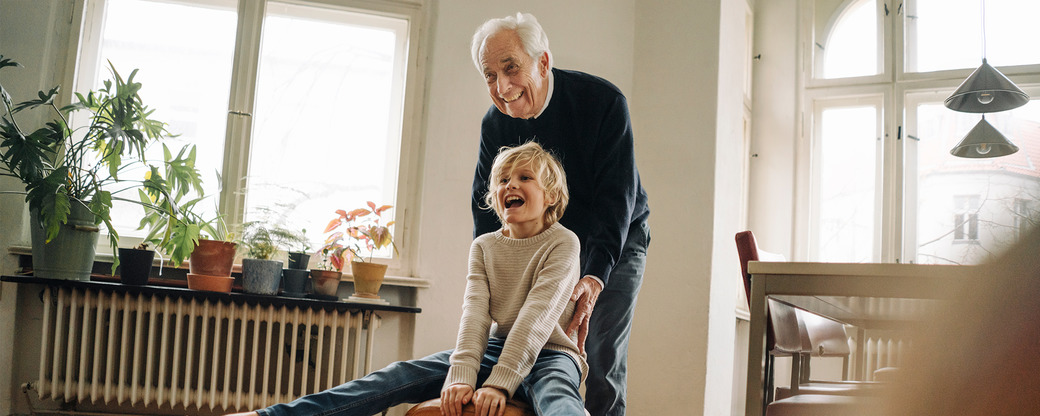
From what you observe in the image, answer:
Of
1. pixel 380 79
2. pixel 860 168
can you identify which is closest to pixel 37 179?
pixel 380 79

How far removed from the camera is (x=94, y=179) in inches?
120

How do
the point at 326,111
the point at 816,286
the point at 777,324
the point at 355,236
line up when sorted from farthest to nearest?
the point at 326,111
the point at 355,236
the point at 777,324
the point at 816,286

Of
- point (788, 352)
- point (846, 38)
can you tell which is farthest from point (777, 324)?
point (846, 38)

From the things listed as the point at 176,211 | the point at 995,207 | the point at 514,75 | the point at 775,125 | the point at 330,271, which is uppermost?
the point at 775,125

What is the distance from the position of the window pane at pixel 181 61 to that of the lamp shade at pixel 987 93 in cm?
363

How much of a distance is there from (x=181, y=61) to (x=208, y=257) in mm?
1083

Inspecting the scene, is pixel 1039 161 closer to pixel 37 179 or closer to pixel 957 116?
pixel 37 179

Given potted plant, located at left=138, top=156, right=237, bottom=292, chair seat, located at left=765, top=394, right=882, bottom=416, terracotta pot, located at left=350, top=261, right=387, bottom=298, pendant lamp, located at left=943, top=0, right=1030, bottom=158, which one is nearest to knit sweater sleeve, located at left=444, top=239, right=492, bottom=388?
chair seat, located at left=765, top=394, right=882, bottom=416

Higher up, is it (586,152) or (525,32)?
(525,32)

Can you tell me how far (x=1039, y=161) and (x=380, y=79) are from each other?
12.4 feet

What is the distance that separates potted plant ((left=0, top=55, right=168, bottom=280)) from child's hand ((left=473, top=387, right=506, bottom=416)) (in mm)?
2178

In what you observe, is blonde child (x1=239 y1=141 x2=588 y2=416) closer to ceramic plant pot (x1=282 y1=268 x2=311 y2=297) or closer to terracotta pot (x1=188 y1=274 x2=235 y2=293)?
ceramic plant pot (x1=282 y1=268 x2=311 y2=297)

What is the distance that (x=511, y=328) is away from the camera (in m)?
1.66

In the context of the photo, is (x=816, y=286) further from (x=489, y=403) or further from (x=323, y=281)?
(x=323, y=281)
